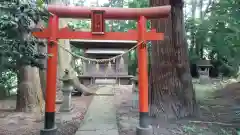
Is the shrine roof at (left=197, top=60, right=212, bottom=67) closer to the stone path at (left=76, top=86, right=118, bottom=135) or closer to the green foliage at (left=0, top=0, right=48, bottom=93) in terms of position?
the stone path at (left=76, top=86, right=118, bottom=135)

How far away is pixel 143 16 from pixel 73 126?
3200 mm

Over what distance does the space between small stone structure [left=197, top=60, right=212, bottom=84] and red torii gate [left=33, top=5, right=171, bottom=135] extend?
10.7 m

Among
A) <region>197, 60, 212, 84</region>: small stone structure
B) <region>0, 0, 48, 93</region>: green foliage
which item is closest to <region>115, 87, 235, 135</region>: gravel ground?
<region>0, 0, 48, 93</region>: green foliage

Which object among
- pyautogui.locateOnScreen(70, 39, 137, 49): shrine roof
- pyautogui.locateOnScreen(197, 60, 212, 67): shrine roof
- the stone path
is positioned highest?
pyautogui.locateOnScreen(70, 39, 137, 49): shrine roof

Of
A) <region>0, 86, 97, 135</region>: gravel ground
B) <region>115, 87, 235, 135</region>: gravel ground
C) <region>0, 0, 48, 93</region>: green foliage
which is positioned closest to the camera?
<region>0, 0, 48, 93</region>: green foliage

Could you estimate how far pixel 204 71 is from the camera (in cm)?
1444

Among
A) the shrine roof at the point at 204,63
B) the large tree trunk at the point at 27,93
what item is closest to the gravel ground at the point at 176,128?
the large tree trunk at the point at 27,93

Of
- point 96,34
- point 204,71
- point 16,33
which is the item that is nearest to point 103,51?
point 204,71

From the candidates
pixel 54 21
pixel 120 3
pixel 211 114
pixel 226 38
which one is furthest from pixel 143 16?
pixel 120 3

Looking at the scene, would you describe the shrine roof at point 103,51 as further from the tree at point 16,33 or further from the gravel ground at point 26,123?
the tree at point 16,33

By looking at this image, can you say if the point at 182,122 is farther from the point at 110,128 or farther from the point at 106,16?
the point at 106,16

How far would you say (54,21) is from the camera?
14.5 feet

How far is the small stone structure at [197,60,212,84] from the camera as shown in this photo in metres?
14.1

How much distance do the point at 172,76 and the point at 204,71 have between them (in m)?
9.76
